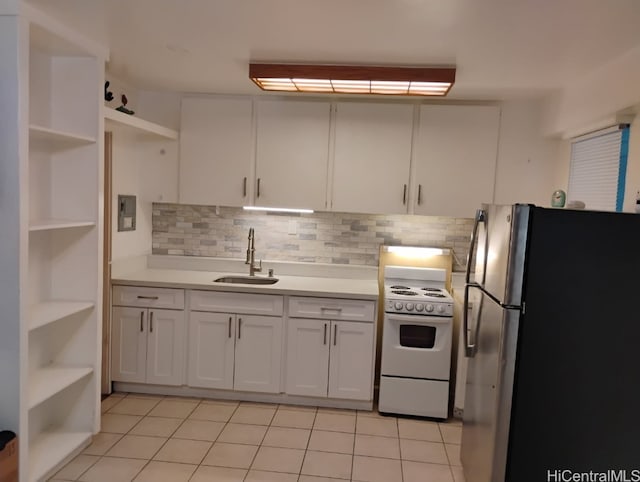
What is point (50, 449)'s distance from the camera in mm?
2809

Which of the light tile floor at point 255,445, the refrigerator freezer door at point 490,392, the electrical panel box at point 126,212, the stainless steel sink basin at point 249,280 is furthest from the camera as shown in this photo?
the stainless steel sink basin at point 249,280

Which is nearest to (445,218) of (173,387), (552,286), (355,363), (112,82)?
(355,363)

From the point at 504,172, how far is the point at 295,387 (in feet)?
7.51

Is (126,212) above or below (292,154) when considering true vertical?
below

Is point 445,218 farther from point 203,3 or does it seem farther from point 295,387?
point 203,3

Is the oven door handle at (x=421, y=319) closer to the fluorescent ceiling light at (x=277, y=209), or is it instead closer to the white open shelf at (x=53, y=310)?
the fluorescent ceiling light at (x=277, y=209)

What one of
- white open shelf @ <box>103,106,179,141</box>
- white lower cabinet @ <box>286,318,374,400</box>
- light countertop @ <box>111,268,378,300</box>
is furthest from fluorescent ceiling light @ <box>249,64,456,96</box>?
white lower cabinet @ <box>286,318,374,400</box>

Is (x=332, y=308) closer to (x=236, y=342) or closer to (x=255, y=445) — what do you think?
(x=236, y=342)

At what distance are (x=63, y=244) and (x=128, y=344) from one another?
1.12m

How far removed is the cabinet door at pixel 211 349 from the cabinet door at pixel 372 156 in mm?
1310

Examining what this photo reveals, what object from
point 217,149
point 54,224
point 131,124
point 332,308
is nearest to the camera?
point 54,224

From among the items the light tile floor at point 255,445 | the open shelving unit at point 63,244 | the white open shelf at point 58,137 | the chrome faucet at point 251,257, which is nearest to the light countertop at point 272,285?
the chrome faucet at point 251,257

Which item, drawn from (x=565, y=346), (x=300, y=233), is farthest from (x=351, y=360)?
(x=565, y=346)

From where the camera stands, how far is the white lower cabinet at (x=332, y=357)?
3.66 meters
